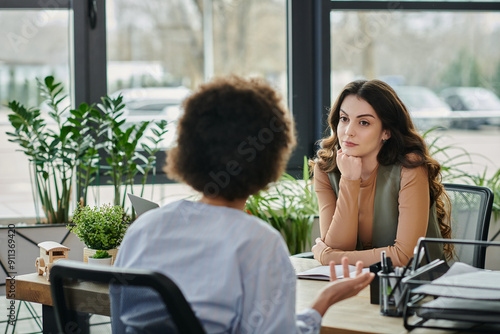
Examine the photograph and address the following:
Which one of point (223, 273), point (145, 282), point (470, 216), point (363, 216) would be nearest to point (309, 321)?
point (223, 273)

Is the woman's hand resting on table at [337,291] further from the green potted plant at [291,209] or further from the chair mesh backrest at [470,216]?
the green potted plant at [291,209]

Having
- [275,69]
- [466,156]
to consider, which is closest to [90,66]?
[275,69]

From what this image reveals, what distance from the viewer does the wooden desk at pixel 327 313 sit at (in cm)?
129

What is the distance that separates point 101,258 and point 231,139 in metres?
0.92

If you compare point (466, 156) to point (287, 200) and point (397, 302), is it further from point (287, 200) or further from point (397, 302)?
point (397, 302)

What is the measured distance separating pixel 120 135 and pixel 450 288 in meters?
2.11

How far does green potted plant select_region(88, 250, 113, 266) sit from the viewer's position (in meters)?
1.89

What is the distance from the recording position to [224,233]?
1125mm

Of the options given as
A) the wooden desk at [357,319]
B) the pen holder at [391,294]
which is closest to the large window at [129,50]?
the wooden desk at [357,319]

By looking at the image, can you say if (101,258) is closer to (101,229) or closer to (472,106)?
(101,229)

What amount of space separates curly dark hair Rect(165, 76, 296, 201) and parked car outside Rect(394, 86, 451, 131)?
118 inches

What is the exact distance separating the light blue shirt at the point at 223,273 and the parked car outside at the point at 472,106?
3.33 meters

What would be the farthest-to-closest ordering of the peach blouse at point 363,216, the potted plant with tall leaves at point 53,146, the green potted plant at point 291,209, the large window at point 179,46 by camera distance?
the large window at point 179,46, the green potted plant at point 291,209, the potted plant with tall leaves at point 53,146, the peach blouse at point 363,216

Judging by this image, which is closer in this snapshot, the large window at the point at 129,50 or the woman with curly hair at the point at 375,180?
the woman with curly hair at the point at 375,180
